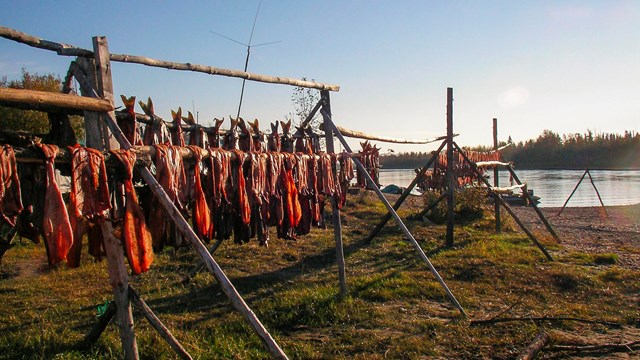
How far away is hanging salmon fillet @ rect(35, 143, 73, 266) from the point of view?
384 cm

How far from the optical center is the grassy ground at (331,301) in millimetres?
5664

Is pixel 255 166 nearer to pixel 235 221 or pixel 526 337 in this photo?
pixel 235 221

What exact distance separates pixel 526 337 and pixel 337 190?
9.97ft

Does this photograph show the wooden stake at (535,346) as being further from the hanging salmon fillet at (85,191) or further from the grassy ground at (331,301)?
the hanging salmon fillet at (85,191)

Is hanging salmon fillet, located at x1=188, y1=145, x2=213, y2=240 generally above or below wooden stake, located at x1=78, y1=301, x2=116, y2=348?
above

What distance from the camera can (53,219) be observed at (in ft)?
12.7

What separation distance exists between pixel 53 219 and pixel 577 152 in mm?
57969

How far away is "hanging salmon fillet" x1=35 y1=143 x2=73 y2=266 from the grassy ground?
1.81 meters

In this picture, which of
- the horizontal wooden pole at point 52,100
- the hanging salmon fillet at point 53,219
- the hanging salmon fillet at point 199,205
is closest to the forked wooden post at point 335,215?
the hanging salmon fillet at point 199,205

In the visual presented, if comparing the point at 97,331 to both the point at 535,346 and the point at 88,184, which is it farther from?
the point at 535,346

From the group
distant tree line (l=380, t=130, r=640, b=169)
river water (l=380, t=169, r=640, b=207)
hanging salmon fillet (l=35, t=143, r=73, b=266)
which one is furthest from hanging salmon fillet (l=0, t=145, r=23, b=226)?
distant tree line (l=380, t=130, r=640, b=169)

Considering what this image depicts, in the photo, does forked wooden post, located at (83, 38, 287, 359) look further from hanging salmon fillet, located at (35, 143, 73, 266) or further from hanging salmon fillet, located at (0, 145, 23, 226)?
hanging salmon fillet, located at (0, 145, 23, 226)

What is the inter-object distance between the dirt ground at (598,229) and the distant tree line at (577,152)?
27243 millimetres

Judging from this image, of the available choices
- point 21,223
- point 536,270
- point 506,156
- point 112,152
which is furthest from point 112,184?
point 506,156
